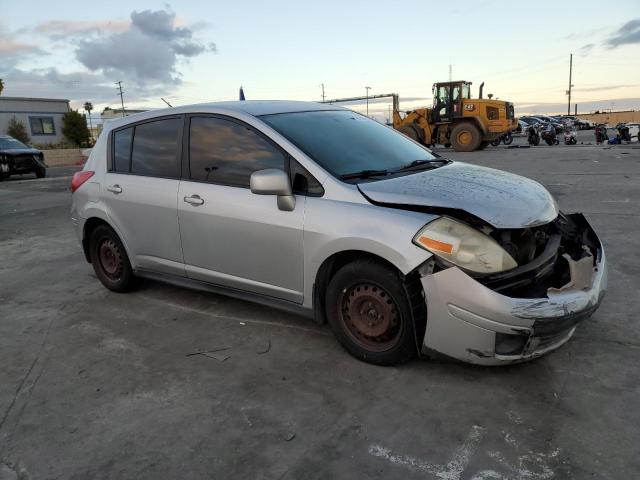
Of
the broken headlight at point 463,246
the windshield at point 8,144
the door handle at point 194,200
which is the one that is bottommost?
the broken headlight at point 463,246

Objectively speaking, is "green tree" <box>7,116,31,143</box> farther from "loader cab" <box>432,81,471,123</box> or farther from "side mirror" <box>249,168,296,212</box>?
"side mirror" <box>249,168,296,212</box>

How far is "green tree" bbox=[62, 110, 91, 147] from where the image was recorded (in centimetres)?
5047

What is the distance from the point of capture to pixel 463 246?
2855mm

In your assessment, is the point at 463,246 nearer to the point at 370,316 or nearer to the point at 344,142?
the point at 370,316

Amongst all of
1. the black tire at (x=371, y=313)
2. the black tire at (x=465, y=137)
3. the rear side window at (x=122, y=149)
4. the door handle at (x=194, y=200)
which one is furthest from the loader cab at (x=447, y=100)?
the black tire at (x=371, y=313)

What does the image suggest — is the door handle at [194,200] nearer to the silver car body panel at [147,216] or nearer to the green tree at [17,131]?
the silver car body panel at [147,216]

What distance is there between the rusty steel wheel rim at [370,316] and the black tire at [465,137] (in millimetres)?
20693

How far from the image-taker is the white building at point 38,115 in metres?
47.3

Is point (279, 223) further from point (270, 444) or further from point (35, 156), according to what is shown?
point (35, 156)

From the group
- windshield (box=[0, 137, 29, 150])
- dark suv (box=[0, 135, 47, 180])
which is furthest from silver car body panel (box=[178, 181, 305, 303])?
windshield (box=[0, 137, 29, 150])

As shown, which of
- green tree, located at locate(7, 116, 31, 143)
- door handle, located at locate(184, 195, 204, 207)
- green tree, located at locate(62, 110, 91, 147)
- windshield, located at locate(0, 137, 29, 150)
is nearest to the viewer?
door handle, located at locate(184, 195, 204, 207)

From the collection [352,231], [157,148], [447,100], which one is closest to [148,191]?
[157,148]

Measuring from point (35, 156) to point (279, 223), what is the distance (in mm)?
18820

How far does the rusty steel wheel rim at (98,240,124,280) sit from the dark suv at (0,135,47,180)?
52.3 ft
